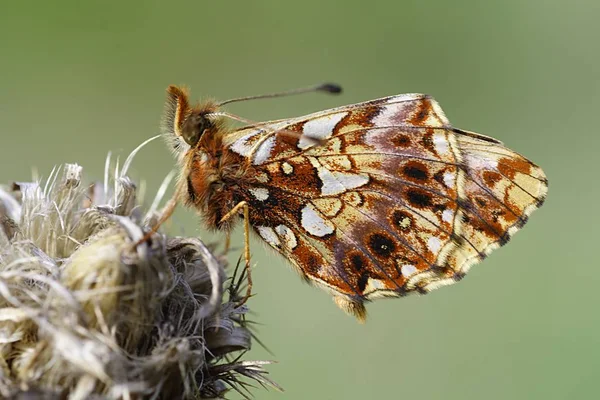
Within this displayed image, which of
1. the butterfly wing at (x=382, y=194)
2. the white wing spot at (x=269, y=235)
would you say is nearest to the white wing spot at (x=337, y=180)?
the butterfly wing at (x=382, y=194)

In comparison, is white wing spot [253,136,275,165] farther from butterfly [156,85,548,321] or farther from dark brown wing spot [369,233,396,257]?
dark brown wing spot [369,233,396,257]

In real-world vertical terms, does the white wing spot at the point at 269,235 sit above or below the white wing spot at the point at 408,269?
below

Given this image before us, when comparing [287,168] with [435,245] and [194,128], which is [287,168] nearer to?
[194,128]

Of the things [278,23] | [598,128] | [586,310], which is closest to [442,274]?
[586,310]

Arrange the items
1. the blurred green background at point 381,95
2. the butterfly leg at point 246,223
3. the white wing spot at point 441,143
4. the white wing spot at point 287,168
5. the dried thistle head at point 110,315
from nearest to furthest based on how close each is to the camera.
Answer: the dried thistle head at point 110,315 < the butterfly leg at point 246,223 < the white wing spot at point 441,143 < the white wing spot at point 287,168 < the blurred green background at point 381,95

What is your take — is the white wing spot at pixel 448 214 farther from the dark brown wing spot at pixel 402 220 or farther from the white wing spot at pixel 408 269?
the white wing spot at pixel 408 269

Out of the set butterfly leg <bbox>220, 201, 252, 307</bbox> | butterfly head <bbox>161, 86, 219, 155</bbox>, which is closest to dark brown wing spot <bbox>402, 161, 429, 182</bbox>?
butterfly leg <bbox>220, 201, 252, 307</bbox>
